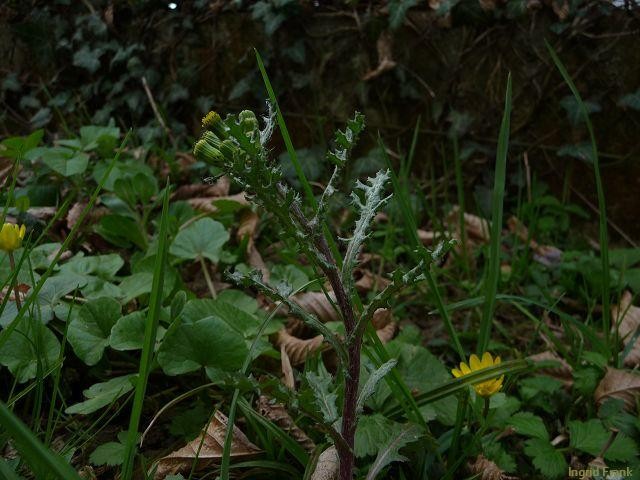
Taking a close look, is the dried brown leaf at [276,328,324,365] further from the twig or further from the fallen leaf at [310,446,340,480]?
the twig

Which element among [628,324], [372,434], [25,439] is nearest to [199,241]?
[372,434]

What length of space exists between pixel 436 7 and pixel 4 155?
175cm

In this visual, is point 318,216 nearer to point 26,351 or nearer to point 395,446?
point 395,446

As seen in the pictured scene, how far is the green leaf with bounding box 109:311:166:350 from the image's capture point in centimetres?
107

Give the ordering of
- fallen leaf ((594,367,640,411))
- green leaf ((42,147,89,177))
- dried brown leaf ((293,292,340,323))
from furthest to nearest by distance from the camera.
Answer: green leaf ((42,147,89,177)), dried brown leaf ((293,292,340,323)), fallen leaf ((594,367,640,411))

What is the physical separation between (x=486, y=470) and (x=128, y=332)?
70cm

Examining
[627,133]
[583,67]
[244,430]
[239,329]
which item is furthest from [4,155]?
[627,133]

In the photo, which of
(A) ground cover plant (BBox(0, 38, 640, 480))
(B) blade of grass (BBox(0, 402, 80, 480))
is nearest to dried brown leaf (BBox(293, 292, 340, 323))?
(A) ground cover plant (BBox(0, 38, 640, 480))

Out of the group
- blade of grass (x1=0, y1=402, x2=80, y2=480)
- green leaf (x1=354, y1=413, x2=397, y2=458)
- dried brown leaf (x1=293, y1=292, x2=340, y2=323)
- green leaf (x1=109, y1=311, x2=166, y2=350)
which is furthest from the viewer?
dried brown leaf (x1=293, y1=292, x2=340, y2=323)

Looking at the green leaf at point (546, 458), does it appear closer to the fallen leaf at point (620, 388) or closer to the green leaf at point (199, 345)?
the fallen leaf at point (620, 388)

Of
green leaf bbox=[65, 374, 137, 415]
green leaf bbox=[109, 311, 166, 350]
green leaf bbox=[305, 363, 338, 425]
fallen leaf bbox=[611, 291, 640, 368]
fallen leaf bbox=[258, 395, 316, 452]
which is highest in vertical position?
green leaf bbox=[305, 363, 338, 425]

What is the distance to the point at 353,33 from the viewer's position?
2488 mm

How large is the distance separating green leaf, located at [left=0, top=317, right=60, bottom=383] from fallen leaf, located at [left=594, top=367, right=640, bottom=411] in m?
1.12

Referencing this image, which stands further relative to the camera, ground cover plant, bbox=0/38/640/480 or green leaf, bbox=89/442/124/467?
green leaf, bbox=89/442/124/467
